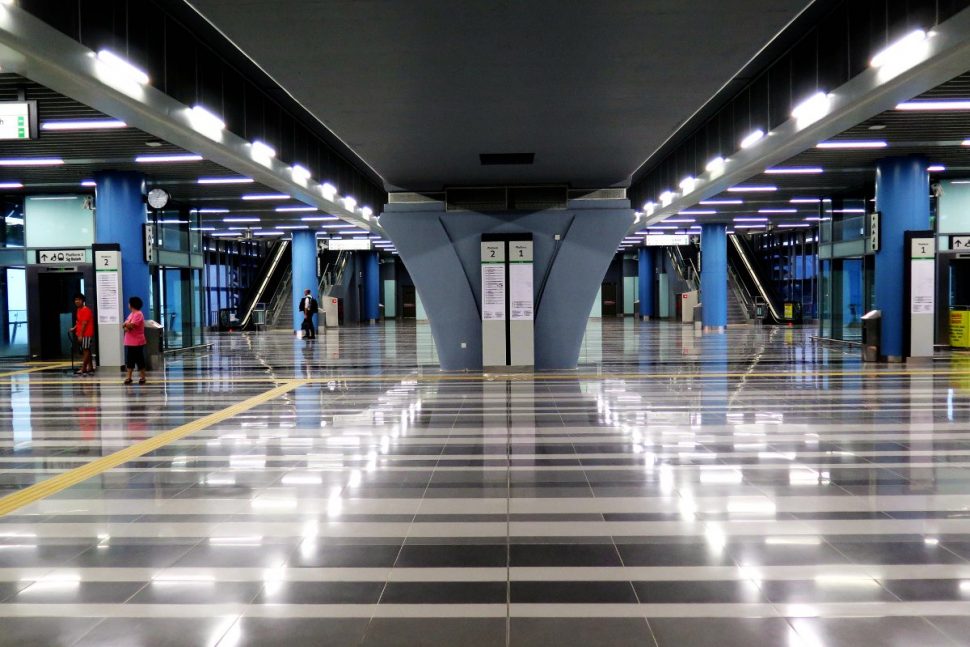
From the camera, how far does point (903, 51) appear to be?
9.10 meters

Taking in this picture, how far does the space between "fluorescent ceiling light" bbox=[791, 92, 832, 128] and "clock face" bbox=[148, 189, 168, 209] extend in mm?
14445

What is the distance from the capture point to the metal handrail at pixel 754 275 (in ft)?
137

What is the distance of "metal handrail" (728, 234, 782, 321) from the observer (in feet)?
137

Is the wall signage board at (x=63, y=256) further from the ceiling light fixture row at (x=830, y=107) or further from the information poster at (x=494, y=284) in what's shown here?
the ceiling light fixture row at (x=830, y=107)

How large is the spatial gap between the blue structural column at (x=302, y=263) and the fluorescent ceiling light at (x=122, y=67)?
27052 millimetres

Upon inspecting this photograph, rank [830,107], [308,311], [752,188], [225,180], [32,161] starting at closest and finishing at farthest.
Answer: [830,107]
[32,161]
[225,180]
[752,188]
[308,311]

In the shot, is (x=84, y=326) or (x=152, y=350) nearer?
(x=84, y=326)

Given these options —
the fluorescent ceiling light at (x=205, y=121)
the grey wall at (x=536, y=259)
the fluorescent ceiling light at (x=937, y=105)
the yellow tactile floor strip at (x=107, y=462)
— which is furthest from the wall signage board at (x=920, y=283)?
the fluorescent ceiling light at (x=205, y=121)

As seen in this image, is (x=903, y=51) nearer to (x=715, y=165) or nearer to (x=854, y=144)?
(x=854, y=144)

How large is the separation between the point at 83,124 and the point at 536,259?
8925 millimetres

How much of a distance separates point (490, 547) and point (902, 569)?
2448mm

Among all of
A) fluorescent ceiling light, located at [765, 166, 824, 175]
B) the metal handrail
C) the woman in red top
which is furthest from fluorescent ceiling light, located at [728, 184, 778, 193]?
the metal handrail

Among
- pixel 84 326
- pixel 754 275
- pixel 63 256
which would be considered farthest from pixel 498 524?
pixel 754 275

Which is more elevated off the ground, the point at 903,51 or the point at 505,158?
the point at 903,51
